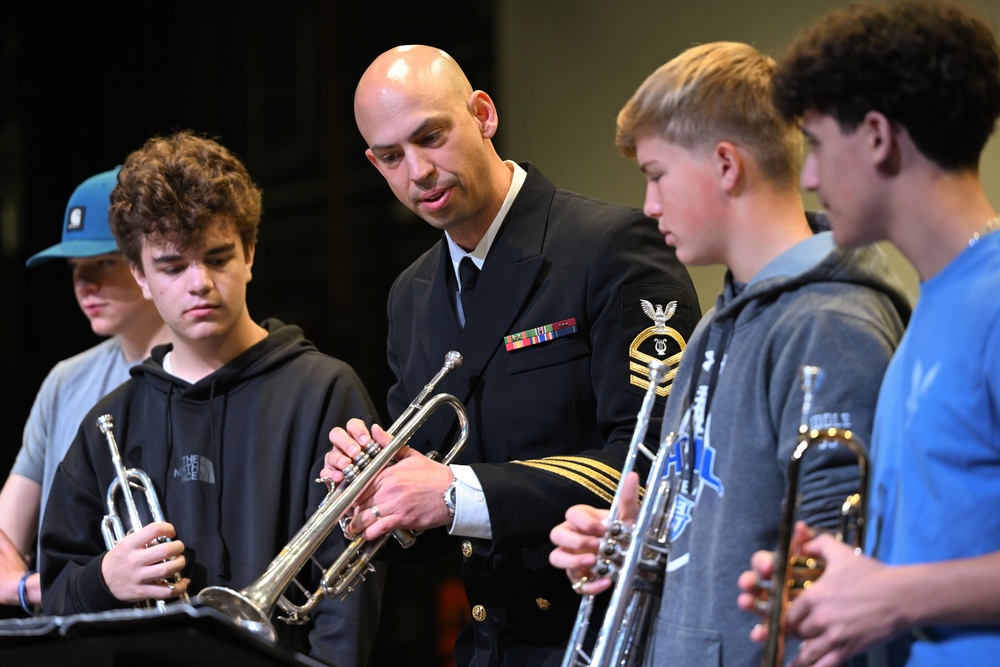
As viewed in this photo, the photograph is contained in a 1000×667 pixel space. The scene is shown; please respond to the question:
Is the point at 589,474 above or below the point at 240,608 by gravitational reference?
above

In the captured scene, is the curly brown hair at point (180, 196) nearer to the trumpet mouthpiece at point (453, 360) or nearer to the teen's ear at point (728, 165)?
the trumpet mouthpiece at point (453, 360)

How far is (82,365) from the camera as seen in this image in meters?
3.49

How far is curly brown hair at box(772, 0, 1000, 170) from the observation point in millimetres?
1473

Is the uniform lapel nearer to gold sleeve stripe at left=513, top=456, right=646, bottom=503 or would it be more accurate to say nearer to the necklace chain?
gold sleeve stripe at left=513, top=456, right=646, bottom=503

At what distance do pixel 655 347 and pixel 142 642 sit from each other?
1.06 metres

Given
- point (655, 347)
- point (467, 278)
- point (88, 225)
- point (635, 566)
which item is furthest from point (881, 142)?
point (88, 225)

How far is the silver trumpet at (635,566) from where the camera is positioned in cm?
176

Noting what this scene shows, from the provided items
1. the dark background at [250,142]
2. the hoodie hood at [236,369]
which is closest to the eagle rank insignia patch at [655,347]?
the hoodie hood at [236,369]

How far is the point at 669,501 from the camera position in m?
1.79

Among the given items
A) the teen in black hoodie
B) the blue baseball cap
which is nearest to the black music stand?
the teen in black hoodie

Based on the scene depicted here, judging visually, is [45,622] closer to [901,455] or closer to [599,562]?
[599,562]

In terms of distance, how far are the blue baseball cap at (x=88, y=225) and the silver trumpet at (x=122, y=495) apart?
87cm

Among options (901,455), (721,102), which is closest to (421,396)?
(721,102)

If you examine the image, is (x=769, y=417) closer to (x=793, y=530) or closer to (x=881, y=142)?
(x=793, y=530)
